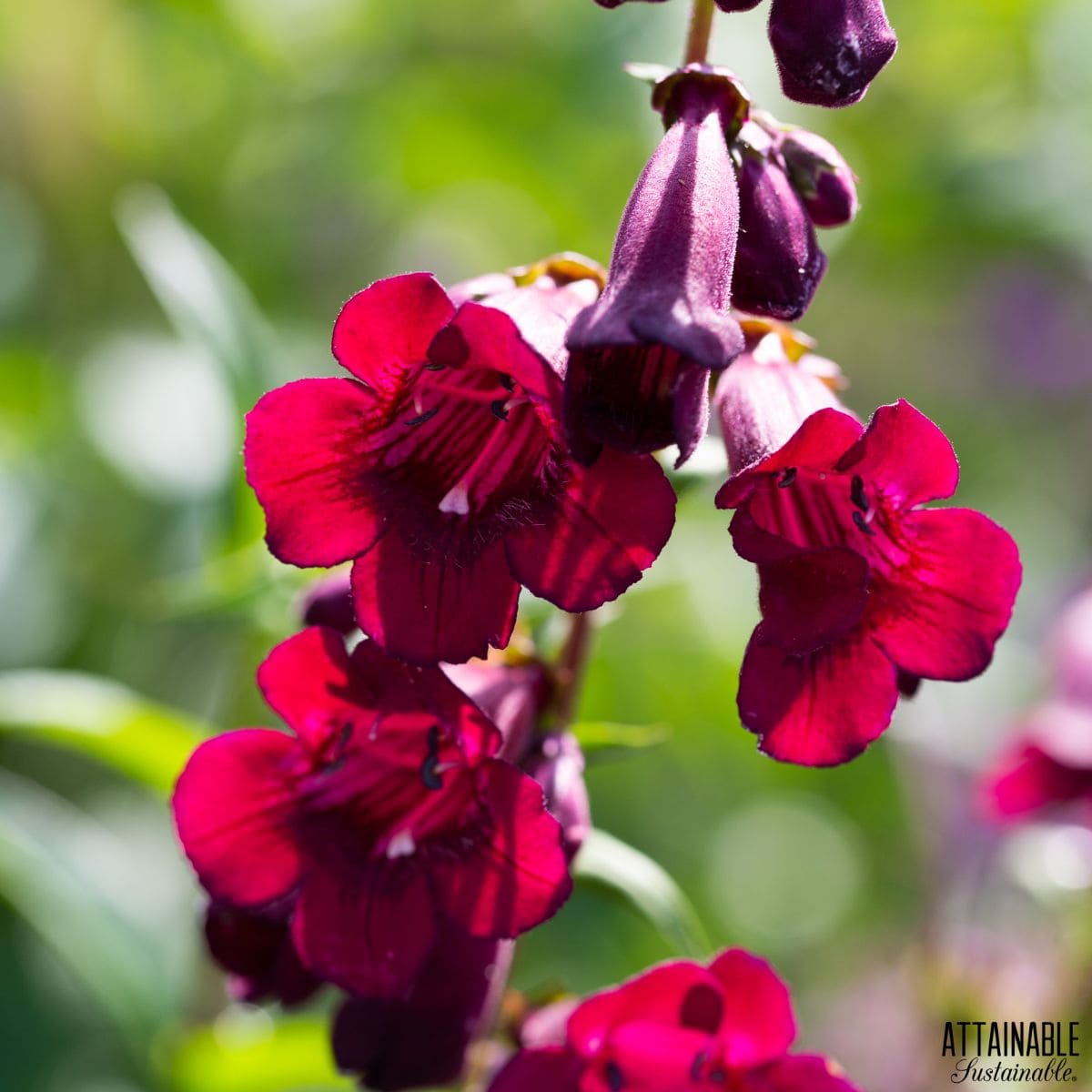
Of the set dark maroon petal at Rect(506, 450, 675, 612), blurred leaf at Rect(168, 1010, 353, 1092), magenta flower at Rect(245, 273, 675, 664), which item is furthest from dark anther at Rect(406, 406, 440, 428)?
blurred leaf at Rect(168, 1010, 353, 1092)

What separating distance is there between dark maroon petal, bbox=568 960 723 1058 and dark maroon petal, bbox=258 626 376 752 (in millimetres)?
269

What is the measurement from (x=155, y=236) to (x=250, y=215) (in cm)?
104

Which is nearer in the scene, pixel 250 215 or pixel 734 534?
pixel 734 534

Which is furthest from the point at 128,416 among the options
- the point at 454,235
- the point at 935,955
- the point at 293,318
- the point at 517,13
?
the point at 935,955

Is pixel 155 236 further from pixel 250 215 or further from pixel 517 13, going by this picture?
pixel 517 13

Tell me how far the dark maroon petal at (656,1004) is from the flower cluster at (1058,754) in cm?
88

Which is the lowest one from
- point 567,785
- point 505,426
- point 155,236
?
point 567,785

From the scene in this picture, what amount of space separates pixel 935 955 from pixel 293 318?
159cm

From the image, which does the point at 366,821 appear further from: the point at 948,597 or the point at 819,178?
the point at 819,178

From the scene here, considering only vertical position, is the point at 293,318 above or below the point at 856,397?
below

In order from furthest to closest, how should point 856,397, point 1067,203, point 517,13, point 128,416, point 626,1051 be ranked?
point 856,397 → point 517,13 → point 1067,203 → point 128,416 → point 626,1051

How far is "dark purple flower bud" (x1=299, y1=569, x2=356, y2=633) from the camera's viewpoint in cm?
123

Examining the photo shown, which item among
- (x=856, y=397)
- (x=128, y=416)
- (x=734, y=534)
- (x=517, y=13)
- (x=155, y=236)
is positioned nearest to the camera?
(x=734, y=534)

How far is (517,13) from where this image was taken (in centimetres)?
303
